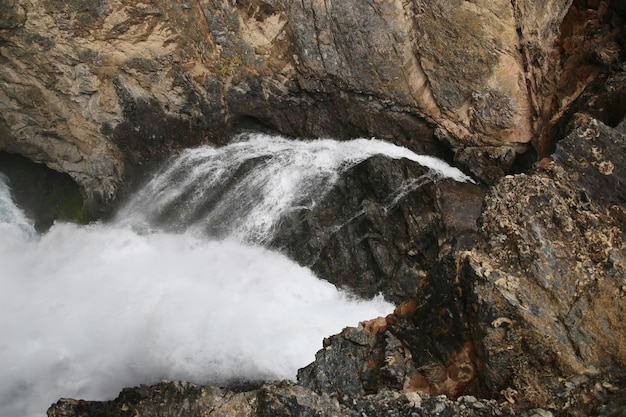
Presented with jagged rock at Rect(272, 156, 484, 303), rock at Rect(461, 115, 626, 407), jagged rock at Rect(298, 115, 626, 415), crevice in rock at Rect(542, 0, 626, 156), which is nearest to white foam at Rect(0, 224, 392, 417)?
jagged rock at Rect(272, 156, 484, 303)

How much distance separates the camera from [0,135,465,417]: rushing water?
1219 centimetres

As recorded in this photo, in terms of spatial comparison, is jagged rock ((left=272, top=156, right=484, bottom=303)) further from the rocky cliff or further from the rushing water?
the rushing water

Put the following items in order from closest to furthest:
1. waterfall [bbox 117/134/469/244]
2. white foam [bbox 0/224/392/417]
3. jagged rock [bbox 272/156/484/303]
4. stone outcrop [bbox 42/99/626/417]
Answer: stone outcrop [bbox 42/99/626/417] < white foam [bbox 0/224/392/417] < jagged rock [bbox 272/156/484/303] < waterfall [bbox 117/134/469/244]

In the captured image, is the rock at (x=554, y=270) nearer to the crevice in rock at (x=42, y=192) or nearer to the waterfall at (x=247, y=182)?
the waterfall at (x=247, y=182)

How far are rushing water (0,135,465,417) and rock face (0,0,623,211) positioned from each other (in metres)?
1.12

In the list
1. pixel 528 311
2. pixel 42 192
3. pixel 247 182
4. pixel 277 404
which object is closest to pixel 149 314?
pixel 247 182

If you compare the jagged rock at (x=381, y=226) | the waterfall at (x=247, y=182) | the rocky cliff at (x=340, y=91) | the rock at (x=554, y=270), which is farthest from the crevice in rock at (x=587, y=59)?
the rock at (x=554, y=270)

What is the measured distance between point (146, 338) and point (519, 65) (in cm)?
1200

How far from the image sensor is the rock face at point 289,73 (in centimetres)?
1399

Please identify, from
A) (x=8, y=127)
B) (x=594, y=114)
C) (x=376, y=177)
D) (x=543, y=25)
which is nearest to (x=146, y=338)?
(x=376, y=177)

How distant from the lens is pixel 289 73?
15.5m

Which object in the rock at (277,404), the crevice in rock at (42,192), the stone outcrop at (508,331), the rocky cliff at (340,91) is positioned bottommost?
the rock at (277,404)

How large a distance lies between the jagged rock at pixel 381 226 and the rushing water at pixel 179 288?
470 mm

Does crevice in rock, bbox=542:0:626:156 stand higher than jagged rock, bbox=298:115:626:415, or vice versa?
crevice in rock, bbox=542:0:626:156
